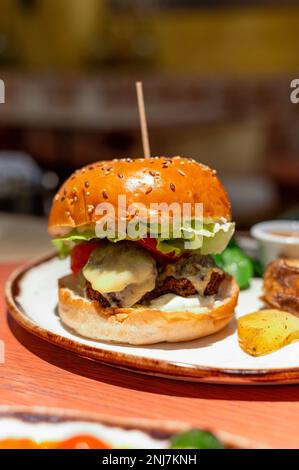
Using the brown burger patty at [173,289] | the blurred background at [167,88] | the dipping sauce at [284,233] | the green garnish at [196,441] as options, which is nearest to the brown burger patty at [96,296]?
the brown burger patty at [173,289]

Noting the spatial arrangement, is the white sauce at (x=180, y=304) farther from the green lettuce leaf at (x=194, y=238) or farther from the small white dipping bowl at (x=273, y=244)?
the small white dipping bowl at (x=273, y=244)

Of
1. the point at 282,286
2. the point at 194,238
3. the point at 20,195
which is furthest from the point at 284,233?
the point at 20,195

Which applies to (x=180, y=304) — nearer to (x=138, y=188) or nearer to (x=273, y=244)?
(x=138, y=188)

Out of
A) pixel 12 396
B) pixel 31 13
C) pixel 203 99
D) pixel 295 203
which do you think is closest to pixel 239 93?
pixel 203 99

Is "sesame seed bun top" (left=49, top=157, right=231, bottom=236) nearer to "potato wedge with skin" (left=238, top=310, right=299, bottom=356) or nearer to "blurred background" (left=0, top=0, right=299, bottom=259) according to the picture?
"potato wedge with skin" (left=238, top=310, right=299, bottom=356)

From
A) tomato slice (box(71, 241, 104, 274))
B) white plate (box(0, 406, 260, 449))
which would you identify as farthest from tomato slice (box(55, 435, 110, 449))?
tomato slice (box(71, 241, 104, 274))

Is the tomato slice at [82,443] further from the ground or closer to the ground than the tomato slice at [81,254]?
closer to the ground

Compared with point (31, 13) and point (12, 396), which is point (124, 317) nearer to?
point (12, 396)
